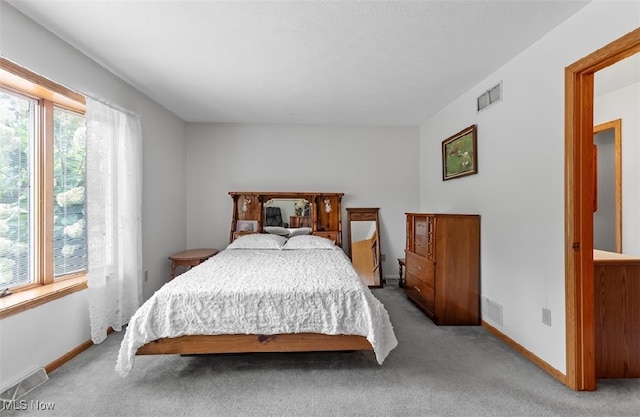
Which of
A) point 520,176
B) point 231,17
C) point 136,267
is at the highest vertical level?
point 231,17

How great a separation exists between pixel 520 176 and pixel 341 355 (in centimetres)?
202

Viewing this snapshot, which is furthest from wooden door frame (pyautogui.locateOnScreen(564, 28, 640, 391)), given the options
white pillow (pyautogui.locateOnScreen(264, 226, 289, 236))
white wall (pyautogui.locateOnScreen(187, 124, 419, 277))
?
white pillow (pyautogui.locateOnScreen(264, 226, 289, 236))

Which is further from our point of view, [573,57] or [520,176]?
[520,176]

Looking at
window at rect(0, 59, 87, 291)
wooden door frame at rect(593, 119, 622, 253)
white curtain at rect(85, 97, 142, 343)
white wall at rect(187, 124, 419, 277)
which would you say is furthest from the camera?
white wall at rect(187, 124, 419, 277)

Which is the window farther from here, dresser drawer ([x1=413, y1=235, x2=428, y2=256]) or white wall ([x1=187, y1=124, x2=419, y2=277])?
dresser drawer ([x1=413, y1=235, x2=428, y2=256])

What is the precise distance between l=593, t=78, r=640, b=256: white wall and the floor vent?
4.98 m

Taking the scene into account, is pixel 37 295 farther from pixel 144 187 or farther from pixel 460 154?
pixel 460 154

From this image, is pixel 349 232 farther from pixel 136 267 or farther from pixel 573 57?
pixel 573 57

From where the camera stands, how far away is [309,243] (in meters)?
3.85

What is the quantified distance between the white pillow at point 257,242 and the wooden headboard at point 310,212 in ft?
1.10

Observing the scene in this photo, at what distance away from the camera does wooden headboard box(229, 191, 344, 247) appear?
4.25 metres

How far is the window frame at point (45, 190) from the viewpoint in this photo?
2082mm

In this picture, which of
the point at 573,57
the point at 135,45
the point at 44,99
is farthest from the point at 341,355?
the point at 44,99

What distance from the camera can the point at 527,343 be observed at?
2262mm
